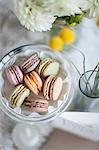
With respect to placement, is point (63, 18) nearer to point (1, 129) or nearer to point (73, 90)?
point (73, 90)

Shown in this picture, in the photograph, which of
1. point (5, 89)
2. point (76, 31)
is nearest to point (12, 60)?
point (5, 89)

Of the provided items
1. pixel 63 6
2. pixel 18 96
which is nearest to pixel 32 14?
pixel 63 6

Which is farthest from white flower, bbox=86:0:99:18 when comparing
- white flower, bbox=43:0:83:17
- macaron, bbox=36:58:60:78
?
macaron, bbox=36:58:60:78

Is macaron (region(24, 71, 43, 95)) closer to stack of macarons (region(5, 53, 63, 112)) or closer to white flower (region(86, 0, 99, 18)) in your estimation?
stack of macarons (region(5, 53, 63, 112))

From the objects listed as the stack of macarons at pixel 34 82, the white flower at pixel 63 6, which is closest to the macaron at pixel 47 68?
the stack of macarons at pixel 34 82

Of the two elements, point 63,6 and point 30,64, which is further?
point 30,64

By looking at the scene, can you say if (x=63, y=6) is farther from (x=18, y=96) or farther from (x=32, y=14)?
(x=18, y=96)

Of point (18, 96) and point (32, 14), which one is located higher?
point (32, 14)
